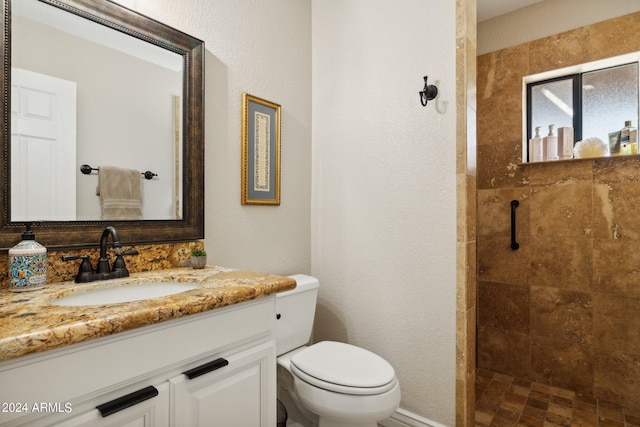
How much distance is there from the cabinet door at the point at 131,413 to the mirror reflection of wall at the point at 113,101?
71 centimetres

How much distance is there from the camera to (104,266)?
3.78 ft

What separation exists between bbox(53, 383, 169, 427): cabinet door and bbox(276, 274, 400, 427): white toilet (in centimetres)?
68

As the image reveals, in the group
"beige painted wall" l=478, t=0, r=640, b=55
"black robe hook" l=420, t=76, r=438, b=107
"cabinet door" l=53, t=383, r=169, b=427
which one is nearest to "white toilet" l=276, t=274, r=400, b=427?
"cabinet door" l=53, t=383, r=169, b=427

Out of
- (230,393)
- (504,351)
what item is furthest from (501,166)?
(230,393)

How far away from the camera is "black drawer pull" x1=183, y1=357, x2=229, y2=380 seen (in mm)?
882

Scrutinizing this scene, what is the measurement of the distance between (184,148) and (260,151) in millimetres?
444

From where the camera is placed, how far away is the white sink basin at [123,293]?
3.38ft

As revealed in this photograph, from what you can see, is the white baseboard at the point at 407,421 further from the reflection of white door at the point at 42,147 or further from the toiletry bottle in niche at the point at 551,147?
the toiletry bottle in niche at the point at 551,147

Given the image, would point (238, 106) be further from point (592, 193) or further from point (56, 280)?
point (592, 193)

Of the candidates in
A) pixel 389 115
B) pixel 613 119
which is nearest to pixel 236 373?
pixel 389 115

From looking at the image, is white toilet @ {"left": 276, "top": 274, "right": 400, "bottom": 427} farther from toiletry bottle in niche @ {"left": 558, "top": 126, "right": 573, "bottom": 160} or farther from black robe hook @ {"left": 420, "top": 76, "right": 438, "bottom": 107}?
toiletry bottle in niche @ {"left": 558, "top": 126, "right": 573, "bottom": 160}

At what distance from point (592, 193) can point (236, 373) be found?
2.37 m

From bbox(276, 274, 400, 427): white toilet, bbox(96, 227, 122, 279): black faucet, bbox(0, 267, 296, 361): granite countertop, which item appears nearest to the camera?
bbox(0, 267, 296, 361): granite countertop

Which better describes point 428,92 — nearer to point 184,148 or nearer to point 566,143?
point 184,148
